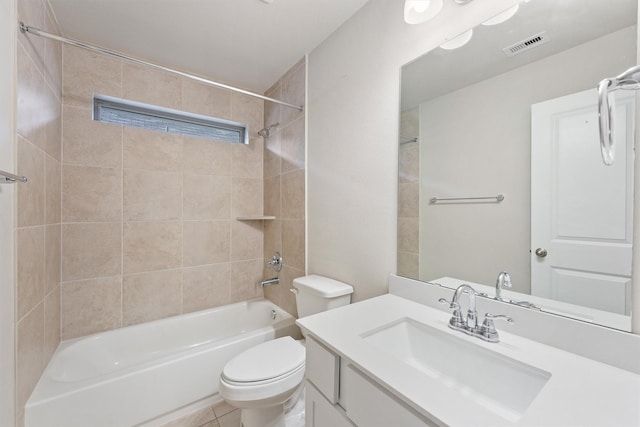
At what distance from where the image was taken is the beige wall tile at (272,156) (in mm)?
2294

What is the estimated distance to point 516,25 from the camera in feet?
2.95

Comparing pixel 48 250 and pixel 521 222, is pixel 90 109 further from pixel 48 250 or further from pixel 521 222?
pixel 521 222

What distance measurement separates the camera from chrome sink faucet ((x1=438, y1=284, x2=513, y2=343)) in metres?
0.82

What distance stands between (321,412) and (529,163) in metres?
1.11

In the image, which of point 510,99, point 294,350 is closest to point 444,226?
point 510,99

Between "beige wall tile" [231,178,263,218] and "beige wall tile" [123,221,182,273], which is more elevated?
"beige wall tile" [231,178,263,218]

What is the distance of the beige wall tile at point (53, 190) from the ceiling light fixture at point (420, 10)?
80.8 inches

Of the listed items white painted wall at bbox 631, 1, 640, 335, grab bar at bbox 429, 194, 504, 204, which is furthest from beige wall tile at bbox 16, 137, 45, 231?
white painted wall at bbox 631, 1, 640, 335

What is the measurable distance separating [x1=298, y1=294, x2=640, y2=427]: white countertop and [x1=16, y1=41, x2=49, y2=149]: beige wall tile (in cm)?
150

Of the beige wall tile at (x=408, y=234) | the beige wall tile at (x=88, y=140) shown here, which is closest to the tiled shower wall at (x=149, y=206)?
the beige wall tile at (x=88, y=140)

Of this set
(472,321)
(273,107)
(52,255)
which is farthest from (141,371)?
(273,107)

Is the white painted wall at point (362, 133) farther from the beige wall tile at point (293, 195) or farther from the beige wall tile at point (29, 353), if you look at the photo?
the beige wall tile at point (29, 353)

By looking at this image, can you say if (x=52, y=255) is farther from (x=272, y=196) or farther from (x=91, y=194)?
(x=272, y=196)

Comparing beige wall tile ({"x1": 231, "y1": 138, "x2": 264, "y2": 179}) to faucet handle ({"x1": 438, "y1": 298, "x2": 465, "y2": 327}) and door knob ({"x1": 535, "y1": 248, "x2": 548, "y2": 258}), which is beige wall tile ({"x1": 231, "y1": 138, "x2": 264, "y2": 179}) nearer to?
faucet handle ({"x1": 438, "y1": 298, "x2": 465, "y2": 327})
